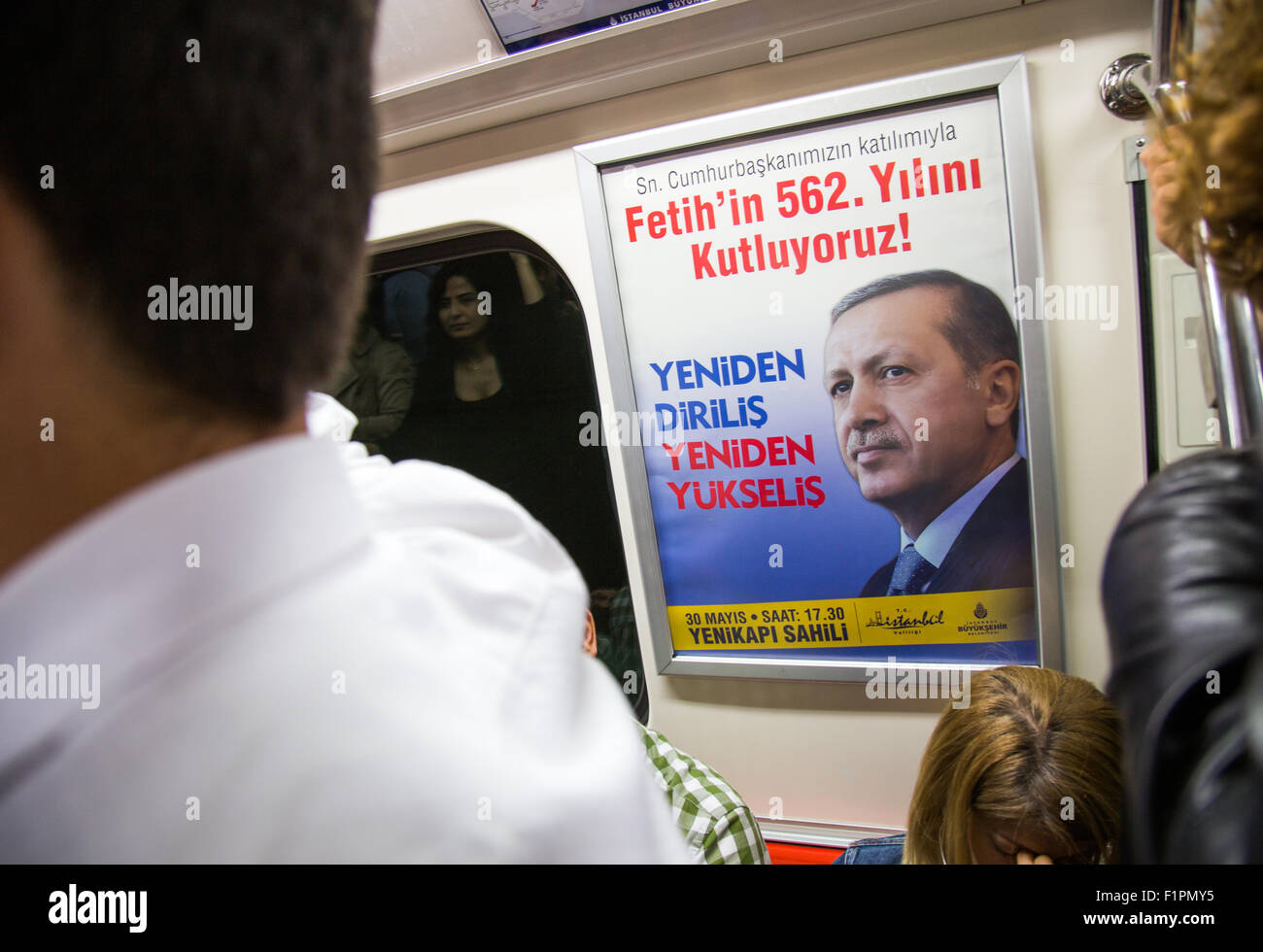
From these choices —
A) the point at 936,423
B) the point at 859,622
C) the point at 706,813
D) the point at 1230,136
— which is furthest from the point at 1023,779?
the point at 1230,136

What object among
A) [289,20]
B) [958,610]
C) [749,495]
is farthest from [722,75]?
[289,20]

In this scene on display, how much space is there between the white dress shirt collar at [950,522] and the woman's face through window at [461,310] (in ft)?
4.82

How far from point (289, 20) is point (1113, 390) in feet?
6.16

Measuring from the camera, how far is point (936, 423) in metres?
1.90

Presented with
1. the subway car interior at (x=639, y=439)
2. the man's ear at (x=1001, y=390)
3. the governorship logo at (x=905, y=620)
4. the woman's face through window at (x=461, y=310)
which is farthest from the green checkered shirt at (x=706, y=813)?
the woman's face through window at (x=461, y=310)

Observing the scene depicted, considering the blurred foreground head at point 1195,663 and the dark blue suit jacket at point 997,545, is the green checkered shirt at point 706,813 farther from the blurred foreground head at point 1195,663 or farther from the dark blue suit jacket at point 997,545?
the blurred foreground head at point 1195,663

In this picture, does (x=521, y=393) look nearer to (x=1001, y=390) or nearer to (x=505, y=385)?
(x=505, y=385)

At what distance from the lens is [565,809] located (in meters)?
0.33

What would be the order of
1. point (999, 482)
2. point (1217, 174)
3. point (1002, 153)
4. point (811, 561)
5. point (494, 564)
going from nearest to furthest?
point (494, 564) < point (1217, 174) < point (1002, 153) < point (999, 482) < point (811, 561)

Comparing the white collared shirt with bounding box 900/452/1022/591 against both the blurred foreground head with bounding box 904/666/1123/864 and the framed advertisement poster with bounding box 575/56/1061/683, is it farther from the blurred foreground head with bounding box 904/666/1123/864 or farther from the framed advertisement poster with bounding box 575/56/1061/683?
the blurred foreground head with bounding box 904/666/1123/864

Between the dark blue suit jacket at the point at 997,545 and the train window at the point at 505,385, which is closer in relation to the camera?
the dark blue suit jacket at the point at 997,545

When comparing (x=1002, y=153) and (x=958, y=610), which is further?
(x=958, y=610)

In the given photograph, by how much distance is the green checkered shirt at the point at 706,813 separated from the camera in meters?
1.59

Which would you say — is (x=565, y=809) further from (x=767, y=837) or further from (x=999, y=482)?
(x=767, y=837)
